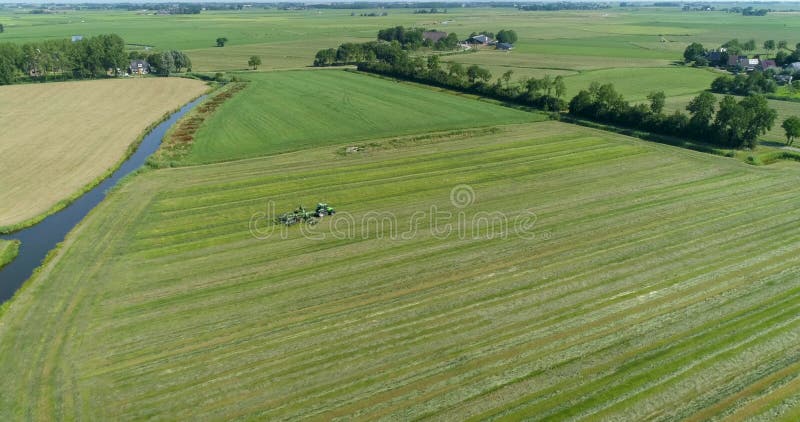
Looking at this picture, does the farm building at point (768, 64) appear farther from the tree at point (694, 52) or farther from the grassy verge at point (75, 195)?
the grassy verge at point (75, 195)

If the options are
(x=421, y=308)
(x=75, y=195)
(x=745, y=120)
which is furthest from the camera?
(x=745, y=120)

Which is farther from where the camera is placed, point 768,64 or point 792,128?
point 768,64

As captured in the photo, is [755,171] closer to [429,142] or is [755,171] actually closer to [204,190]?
[429,142]

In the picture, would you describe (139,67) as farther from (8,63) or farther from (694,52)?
(694,52)

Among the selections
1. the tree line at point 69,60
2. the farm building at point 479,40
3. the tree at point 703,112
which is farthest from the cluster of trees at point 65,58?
the tree at point 703,112

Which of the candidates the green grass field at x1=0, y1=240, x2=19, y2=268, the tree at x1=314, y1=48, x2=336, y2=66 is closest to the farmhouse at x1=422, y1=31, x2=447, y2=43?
the tree at x1=314, y1=48, x2=336, y2=66

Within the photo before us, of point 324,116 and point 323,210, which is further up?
point 324,116

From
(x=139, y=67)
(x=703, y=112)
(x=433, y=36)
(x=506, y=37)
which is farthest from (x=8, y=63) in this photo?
(x=506, y=37)
